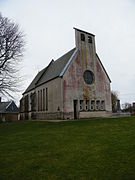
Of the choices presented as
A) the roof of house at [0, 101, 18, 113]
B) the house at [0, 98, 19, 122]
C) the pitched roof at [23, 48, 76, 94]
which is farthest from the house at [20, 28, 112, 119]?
the roof of house at [0, 101, 18, 113]

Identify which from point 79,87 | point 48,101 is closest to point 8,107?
point 48,101

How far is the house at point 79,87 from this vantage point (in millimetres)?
25125

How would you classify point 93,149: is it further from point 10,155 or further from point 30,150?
point 10,155

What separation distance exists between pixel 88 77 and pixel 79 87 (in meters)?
2.92

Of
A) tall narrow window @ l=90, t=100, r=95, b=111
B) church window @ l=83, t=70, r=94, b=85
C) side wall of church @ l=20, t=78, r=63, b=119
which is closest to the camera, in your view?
side wall of church @ l=20, t=78, r=63, b=119

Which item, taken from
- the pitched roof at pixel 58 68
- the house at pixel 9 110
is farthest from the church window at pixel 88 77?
the house at pixel 9 110

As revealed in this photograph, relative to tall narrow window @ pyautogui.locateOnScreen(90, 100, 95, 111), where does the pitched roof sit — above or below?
above

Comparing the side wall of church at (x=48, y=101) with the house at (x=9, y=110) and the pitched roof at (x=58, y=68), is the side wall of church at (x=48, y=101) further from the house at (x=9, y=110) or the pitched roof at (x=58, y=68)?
the house at (x=9, y=110)

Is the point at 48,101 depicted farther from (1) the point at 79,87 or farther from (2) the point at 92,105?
(2) the point at 92,105

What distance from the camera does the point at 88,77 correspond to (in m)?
28.3

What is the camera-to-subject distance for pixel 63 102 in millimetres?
24531

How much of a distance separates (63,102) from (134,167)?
64.8 ft

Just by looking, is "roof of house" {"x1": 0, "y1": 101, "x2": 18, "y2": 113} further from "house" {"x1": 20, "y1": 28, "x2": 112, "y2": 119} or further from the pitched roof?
"house" {"x1": 20, "y1": 28, "x2": 112, "y2": 119}

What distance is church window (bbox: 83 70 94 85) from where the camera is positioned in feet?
91.2
